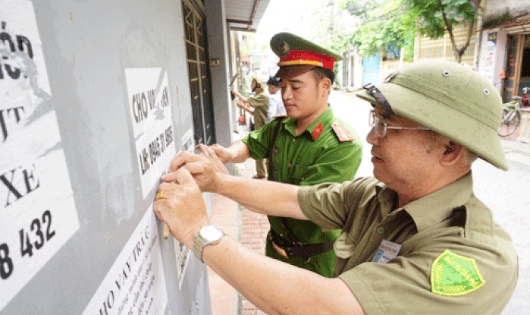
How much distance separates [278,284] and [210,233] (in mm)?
257

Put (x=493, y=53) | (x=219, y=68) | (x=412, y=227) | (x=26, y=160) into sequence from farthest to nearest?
1. (x=493, y=53)
2. (x=219, y=68)
3. (x=412, y=227)
4. (x=26, y=160)

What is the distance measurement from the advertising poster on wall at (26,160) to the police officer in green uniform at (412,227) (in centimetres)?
52

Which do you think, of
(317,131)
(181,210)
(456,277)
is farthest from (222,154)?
(456,277)

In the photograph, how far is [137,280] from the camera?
0.85 metres

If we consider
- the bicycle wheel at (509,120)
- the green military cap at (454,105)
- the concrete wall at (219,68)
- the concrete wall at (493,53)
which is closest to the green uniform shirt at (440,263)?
the green military cap at (454,105)

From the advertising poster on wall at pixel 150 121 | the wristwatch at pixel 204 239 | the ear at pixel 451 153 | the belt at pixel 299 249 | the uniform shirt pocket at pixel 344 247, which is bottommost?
the belt at pixel 299 249

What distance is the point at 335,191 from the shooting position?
1482mm

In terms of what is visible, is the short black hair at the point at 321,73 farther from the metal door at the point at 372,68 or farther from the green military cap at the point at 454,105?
the metal door at the point at 372,68

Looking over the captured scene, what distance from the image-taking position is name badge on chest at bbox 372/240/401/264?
3.37 feet

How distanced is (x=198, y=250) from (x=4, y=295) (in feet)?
1.92

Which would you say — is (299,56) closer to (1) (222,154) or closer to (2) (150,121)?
(1) (222,154)

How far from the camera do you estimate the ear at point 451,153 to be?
3.37ft

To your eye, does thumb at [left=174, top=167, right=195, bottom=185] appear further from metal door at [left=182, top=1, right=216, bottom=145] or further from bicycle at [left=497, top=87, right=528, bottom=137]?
bicycle at [left=497, top=87, right=528, bottom=137]

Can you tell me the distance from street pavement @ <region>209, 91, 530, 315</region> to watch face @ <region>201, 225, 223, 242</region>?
1806 mm
